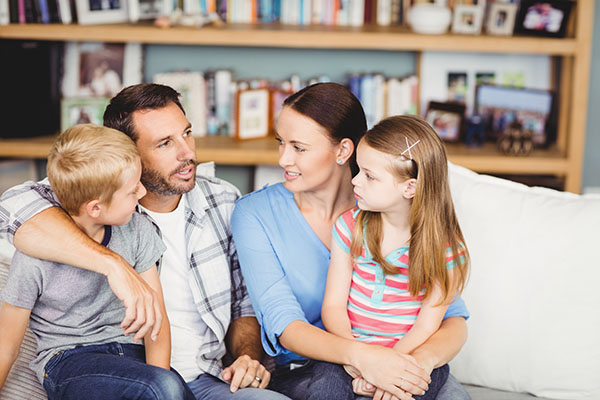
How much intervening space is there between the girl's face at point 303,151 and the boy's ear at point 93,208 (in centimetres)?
46

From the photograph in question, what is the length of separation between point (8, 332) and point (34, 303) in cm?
7

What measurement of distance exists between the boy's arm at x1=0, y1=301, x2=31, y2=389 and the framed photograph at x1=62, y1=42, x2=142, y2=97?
1.85m

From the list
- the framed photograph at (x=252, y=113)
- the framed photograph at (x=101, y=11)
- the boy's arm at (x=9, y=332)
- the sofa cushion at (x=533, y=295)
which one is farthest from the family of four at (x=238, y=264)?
the framed photograph at (x=101, y=11)

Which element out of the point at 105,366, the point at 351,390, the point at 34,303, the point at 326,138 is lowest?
the point at 351,390

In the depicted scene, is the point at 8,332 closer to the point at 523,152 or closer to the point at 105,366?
the point at 105,366

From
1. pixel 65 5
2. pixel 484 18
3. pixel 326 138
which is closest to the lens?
pixel 326 138

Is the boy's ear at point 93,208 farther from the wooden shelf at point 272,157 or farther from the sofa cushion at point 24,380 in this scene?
the wooden shelf at point 272,157

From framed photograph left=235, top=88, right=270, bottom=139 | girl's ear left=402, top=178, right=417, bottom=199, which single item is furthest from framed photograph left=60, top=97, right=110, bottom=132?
girl's ear left=402, top=178, right=417, bottom=199

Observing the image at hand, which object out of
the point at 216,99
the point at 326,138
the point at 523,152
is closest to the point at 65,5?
the point at 216,99

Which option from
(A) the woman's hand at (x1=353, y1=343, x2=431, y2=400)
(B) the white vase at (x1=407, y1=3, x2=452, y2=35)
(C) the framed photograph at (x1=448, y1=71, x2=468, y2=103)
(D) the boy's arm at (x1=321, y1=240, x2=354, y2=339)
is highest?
(B) the white vase at (x1=407, y1=3, x2=452, y2=35)

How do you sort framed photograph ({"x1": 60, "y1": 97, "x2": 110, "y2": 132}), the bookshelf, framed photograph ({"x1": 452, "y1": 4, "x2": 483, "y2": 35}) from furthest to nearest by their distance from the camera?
framed photograph ({"x1": 60, "y1": 97, "x2": 110, "y2": 132}) < framed photograph ({"x1": 452, "y1": 4, "x2": 483, "y2": 35}) < the bookshelf

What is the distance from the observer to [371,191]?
4.85 ft

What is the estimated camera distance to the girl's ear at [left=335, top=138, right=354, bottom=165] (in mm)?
1645

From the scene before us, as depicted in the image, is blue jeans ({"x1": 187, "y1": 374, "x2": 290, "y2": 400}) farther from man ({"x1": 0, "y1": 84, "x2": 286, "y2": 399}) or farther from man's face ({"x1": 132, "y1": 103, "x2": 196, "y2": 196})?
man's face ({"x1": 132, "y1": 103, "x2": 196, "y2": 196})
